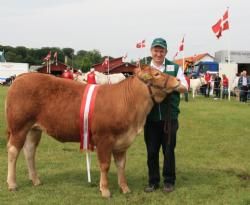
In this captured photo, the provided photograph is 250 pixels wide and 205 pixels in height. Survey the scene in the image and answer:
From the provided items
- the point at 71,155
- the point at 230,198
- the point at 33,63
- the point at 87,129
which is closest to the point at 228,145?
the point at 71,155

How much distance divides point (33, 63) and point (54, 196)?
445 feet

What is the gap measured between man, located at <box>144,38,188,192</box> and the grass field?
0.28m

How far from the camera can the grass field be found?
691cm

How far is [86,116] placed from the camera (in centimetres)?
698

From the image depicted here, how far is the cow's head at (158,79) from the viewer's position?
6.84 meters

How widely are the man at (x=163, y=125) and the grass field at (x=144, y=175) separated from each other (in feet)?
0.91

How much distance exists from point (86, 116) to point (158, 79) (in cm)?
124

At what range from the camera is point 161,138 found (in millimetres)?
7520

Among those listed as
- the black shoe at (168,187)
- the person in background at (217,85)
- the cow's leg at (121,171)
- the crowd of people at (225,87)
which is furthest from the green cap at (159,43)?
the person in background at (217,85)

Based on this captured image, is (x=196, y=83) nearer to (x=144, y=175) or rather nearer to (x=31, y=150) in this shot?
(x=144, y=175)

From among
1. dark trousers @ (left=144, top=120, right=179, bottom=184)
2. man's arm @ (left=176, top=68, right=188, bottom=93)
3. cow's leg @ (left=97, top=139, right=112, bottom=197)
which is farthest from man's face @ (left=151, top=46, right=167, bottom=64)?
cow's leg @ (left=97, top=139, right=112, bottom=197)

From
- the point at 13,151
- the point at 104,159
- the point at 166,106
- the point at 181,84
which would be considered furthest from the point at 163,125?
the point at 13,151

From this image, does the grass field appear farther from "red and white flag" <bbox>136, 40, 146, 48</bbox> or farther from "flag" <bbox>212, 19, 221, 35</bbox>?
"red and white flag" <bbox>136, 40, 146, 48</bbox>

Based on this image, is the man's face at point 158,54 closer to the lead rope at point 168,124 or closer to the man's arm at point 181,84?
the man's arm at point 181,84
